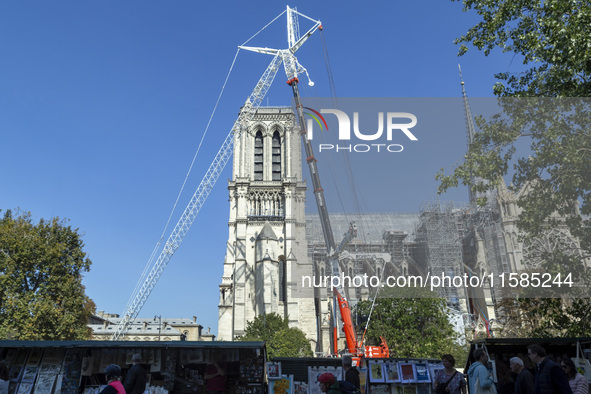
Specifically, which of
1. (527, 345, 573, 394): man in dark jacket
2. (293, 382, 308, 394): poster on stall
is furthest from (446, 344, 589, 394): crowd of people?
(293, 382, 308, 394): poster on stall

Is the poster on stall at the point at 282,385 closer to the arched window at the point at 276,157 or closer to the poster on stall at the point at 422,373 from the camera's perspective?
the poster on stall at the point at 422,373

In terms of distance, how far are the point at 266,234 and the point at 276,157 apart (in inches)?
549

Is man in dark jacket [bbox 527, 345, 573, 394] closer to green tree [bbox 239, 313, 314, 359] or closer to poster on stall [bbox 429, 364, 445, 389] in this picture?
poster on stall [bbox 429, 364, 445, 389]

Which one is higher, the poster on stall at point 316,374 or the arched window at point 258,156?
the arched window at point 258,156

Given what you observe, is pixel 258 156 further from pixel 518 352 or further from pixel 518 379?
pixel 518 379

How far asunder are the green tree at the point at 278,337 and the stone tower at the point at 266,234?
373 centimetres

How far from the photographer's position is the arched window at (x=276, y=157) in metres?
68.7

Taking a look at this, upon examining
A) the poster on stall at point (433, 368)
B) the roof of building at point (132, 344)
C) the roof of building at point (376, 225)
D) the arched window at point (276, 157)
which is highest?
the arched window at point (276, 157)

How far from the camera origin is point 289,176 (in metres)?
65.2

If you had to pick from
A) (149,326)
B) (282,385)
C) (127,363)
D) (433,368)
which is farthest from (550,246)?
(149,326)

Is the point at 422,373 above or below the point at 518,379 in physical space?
above

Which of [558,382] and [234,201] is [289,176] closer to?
[234,201]

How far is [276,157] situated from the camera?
69625 millimetres

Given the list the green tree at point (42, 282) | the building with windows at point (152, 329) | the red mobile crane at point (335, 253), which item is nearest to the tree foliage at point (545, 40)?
the red mobile crane at point (335, 253)
